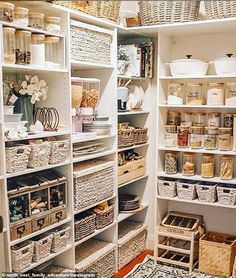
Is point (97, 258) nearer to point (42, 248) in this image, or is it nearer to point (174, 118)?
point (42, 248)

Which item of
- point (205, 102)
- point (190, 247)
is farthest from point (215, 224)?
point (205, 102)

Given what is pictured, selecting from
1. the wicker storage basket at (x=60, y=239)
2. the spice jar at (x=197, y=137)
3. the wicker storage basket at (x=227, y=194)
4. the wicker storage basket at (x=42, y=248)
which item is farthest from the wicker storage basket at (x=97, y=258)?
the spice jar at (x=197, y=137)

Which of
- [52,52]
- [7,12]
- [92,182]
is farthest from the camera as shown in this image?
[92,182]

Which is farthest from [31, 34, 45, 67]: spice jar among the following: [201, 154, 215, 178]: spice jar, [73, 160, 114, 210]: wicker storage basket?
[201, 154, 215, 178]: spice jar

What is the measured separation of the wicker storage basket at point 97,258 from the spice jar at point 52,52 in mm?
1400

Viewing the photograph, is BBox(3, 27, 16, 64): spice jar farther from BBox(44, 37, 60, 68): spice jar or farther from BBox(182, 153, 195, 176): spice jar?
BBox(182, 153, 195, 176): spice jar

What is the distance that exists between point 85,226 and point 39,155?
2.38ft

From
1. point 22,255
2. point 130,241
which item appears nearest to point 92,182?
point 22,255

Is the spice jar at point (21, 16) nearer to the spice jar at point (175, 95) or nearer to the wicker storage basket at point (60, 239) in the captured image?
the wicker storage basket at point (60, 239)

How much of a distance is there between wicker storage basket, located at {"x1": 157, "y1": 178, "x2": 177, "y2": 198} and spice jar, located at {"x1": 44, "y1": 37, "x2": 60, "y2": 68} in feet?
4.68

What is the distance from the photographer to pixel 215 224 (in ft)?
10.8

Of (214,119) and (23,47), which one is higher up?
(23,47)

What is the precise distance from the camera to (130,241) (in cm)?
324

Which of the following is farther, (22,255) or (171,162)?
(171,162)
